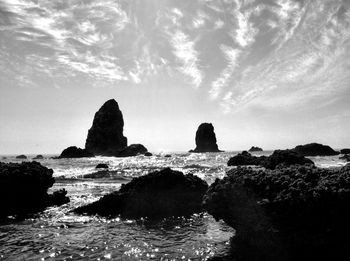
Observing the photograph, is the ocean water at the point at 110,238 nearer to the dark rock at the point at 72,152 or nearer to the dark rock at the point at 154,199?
the dark rock at the point at 154,199

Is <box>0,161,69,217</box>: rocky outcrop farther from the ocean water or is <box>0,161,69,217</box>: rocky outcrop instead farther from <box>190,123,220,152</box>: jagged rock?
<box>190,123,220,152</box>: jagged rock

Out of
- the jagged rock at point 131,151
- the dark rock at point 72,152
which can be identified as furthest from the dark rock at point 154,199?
the jagged rock at point 131,151

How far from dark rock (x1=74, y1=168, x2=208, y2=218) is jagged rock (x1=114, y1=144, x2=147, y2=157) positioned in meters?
111

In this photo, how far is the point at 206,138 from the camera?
156 m

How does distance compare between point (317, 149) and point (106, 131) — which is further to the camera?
point (106, 131)

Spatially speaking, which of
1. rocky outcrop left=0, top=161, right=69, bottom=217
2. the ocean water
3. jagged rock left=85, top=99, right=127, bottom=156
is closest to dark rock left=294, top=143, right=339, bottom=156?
jagged rock left=85, top=99, right=127, bottom=156

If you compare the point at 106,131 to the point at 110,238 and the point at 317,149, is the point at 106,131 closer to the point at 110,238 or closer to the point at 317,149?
the point at 317,149

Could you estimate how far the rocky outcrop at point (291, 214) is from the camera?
23.8 feet

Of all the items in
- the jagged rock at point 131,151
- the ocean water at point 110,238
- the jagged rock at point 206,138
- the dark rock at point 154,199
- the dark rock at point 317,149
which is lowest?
the ocean water at point 110,238

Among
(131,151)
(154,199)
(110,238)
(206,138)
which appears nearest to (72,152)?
(131,151)

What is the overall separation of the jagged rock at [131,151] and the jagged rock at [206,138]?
30.7m

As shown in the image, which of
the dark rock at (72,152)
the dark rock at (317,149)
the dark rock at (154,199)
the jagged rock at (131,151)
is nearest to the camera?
the dark rock at (154,199)

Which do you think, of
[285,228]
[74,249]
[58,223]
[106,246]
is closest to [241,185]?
[285,228]

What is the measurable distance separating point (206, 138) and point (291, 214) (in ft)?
489
